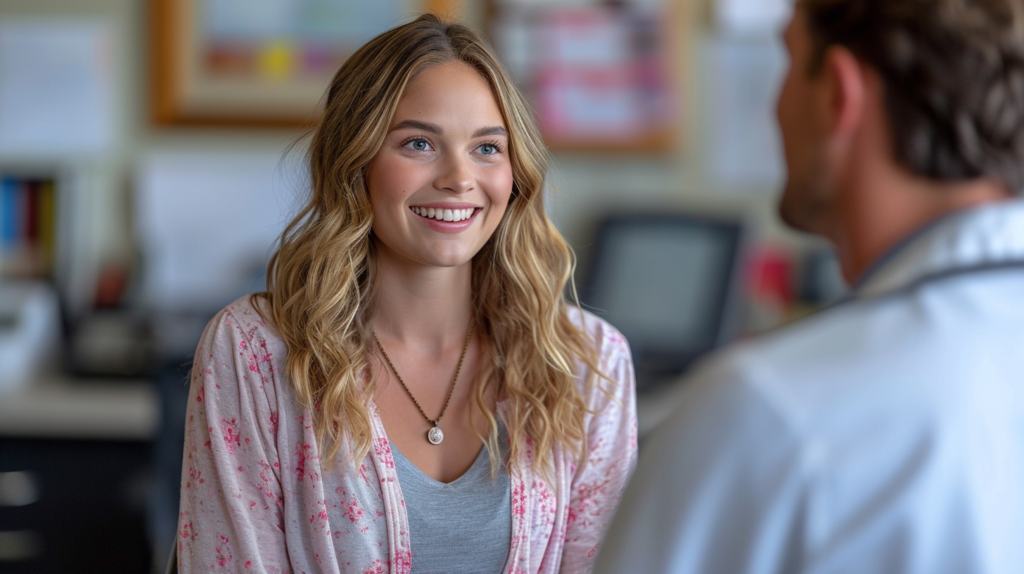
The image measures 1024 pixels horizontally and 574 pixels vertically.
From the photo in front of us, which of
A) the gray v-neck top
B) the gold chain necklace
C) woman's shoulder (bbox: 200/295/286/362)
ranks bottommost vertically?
the gray v-neck top

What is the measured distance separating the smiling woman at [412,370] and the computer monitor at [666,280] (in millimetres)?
1178

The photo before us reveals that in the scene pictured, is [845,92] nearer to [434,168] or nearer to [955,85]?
[955,85]

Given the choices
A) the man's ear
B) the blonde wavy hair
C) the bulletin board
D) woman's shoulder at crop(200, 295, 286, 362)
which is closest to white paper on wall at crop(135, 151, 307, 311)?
the bulletin board

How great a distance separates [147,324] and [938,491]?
225 cm

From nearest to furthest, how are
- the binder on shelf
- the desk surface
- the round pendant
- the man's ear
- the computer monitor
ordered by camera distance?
the man's ear
the round pendant
the desk surface
the computer monitor
the binder on shelf

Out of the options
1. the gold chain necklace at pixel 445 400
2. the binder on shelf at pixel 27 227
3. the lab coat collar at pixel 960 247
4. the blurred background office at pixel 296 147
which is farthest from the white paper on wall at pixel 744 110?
the lab coat collar at pixel 960 247

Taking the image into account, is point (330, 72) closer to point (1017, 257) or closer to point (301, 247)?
point (301, 247)

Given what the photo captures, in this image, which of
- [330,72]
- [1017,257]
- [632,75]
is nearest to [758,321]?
[632,75]

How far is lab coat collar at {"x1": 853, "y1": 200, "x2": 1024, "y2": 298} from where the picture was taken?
29.3 inches

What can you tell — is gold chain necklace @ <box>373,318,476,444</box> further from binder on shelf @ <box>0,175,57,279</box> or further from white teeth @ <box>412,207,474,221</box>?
binder on shelf @ <box>0,175,57,279</box>

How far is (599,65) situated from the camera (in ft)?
9.06

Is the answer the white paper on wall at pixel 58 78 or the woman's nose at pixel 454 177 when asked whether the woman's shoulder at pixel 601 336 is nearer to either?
the woman's nose at pixel 454 177

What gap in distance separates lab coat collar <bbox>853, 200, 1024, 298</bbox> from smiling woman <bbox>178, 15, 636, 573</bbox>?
700 mm

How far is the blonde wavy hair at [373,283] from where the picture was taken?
4.38 feet
